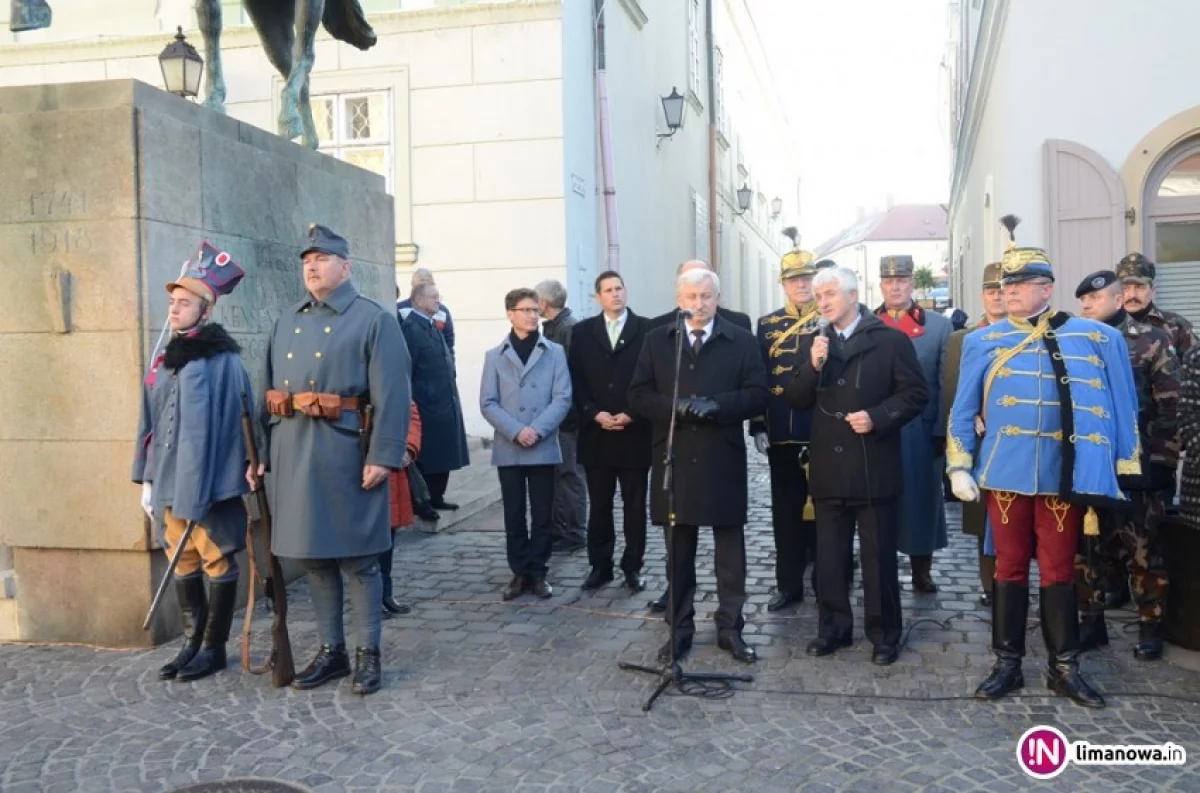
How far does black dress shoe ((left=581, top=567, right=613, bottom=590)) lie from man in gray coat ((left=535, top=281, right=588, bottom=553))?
2.98 feet

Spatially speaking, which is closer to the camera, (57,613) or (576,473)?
(57,613)

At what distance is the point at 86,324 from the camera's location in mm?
5406

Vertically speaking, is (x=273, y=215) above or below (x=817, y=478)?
above

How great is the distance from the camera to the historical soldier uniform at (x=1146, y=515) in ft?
16.7

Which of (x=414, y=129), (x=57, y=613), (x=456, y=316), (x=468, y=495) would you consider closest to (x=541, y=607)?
(x=57, y=613)

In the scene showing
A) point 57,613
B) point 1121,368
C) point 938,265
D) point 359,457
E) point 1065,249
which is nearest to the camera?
point 1121,368

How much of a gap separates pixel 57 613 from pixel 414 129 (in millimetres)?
8661

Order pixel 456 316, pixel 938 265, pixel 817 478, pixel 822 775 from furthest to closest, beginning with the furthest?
pixel 938 265
pixel 456 316
pixel 817 478
pixel 822 775

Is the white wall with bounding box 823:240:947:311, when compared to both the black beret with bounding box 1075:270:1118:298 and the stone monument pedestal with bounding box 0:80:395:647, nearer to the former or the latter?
the black beret with bounding box 1075:270:1118:298

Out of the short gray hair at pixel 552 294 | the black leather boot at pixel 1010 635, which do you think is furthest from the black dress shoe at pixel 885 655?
the short gray hair at pixel 552 294

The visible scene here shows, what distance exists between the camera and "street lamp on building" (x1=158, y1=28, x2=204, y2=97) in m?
10.3

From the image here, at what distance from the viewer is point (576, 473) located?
7918mm

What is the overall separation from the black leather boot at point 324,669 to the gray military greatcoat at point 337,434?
50cm

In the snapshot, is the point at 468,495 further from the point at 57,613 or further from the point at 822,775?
the point at 822,775
